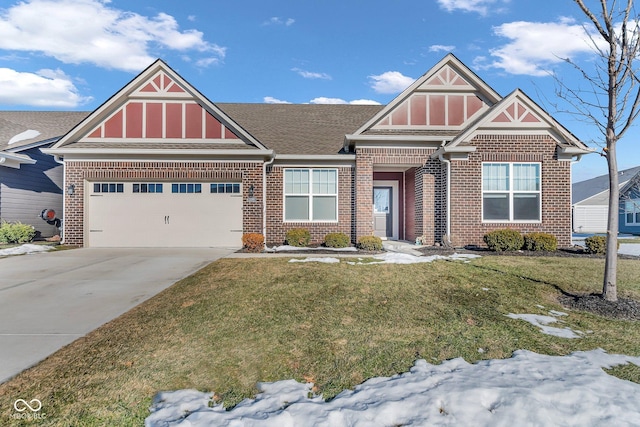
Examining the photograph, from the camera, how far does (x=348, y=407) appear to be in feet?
8.45

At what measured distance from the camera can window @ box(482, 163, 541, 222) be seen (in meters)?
11.4

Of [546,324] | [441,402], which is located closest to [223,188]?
[546,324]

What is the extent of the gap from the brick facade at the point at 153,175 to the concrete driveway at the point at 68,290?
1808mm

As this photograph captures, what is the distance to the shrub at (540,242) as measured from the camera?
34.2ft

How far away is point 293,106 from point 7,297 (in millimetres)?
14533

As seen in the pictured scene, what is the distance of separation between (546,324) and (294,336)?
132 inches

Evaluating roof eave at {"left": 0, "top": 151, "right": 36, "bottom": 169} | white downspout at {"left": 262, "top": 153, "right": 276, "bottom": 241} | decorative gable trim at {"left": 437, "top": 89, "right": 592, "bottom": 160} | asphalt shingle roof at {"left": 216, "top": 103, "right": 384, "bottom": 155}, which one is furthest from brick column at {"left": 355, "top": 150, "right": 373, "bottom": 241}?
roof eave at {"left": 0, "top": 151, "right": 36, "bottom": 169}

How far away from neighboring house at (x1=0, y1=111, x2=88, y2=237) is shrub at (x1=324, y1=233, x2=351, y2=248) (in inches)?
497

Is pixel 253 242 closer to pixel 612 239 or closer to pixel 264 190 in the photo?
pixel 264 190

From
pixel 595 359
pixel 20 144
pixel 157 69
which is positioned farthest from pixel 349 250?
pixel 20 144

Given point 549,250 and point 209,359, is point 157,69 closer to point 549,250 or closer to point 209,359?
point 209,359

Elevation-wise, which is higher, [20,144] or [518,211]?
[20,144]

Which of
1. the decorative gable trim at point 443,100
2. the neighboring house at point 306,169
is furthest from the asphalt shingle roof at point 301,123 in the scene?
the decorative gable trim at point 443,100

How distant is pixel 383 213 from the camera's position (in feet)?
49.5
